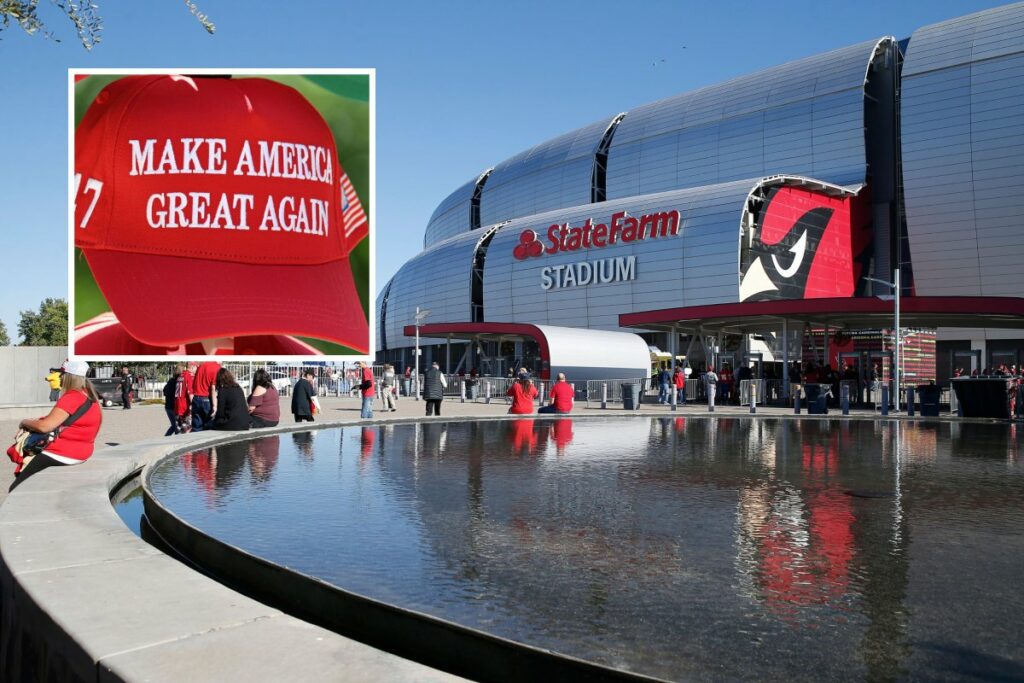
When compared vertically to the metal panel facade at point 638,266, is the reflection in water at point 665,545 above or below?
below

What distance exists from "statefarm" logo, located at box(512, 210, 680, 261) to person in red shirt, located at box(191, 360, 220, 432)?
158ft

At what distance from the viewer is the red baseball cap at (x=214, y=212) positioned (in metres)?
11.6

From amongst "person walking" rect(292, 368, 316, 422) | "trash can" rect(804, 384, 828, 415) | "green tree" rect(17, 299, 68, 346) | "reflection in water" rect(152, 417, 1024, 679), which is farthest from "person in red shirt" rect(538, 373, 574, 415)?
"green tree" rect(17, 299, 68, 346)

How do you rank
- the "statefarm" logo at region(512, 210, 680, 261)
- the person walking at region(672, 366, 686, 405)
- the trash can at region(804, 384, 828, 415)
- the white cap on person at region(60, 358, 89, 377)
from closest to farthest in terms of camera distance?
the white cap on person at region(60, 358, 89, 377), the trash can at region(804, 384, 828, 415), the person walking at region(672, 366, 686, 405), the "statefarm" logo at region(512, 210, 680, 261)

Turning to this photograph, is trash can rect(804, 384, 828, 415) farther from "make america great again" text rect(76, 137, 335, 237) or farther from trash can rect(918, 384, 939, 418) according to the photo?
"make america great again" text rect(76, 137, 335, 237)

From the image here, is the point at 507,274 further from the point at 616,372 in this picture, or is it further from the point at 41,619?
the point at 41,619

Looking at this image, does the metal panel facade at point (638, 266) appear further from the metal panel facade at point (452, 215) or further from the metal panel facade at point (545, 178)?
the metal panel facade at point (452, 215)

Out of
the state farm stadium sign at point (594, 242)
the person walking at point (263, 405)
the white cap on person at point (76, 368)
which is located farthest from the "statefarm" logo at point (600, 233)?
the white cap on person at point (76, 368)

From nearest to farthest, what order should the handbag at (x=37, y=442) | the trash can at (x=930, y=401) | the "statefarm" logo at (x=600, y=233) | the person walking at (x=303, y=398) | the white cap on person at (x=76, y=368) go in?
the handbag at (x=37, y=442)
the white cap on person at (x=76, y=368)
the person walking at (x=303, y=398)
the trash can at (x=930, y=401)
the "statefarm" logo at (x=600, y=233)

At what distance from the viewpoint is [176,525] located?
5152 mm

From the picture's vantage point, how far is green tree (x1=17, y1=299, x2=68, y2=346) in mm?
77000

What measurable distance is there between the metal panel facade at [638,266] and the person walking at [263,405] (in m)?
44.4

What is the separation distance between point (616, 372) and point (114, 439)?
30.3 metres

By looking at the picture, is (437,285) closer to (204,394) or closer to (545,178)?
(545,178)
